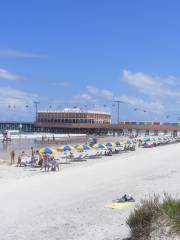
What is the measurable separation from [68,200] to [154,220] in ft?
25.5

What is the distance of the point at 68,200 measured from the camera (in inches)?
563

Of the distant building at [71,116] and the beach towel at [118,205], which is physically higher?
the distant building at [71,116]

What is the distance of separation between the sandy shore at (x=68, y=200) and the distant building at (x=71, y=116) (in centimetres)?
11689

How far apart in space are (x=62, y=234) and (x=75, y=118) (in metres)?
134

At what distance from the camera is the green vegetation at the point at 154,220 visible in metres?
6.57

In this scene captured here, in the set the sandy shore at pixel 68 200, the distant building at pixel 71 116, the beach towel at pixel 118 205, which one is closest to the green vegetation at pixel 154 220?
the sandy shore at pixel 68 200

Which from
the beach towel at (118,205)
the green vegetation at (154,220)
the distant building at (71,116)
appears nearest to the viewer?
the green vegetation at (154,220)

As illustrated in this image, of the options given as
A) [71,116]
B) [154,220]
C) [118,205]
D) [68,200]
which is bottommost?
[68,200]

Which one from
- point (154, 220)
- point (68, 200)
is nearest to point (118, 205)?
point (68, 200)

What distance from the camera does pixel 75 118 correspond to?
14375 centimetres

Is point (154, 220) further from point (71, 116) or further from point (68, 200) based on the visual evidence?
point (71, 116)

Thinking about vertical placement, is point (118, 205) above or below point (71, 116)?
below

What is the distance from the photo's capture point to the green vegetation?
259 inches

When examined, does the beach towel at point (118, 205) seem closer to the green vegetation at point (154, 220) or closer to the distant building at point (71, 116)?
the green vegetation at point (154, 220)
